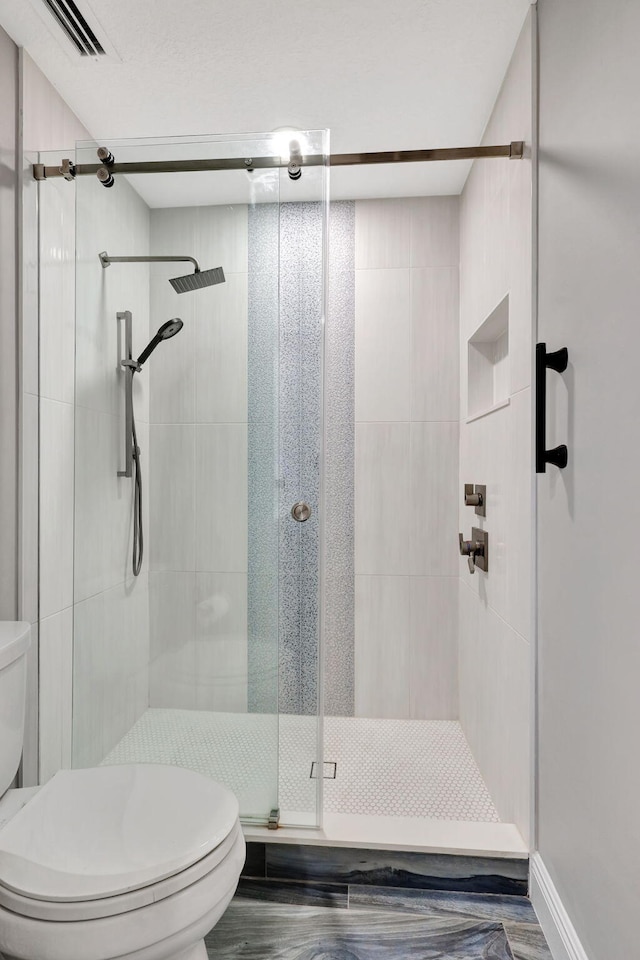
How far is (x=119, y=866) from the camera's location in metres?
0.98

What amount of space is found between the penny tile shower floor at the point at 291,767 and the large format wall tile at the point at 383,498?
2.59 ft

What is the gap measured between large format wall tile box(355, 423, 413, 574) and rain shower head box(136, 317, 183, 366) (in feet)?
3.71

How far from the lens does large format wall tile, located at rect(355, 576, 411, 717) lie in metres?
2.50

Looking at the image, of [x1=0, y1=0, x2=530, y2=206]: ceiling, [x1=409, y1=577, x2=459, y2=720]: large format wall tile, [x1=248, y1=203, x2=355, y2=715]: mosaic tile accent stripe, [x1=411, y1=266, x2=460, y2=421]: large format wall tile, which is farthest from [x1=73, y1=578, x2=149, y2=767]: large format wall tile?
[x1=411, y1=266, x2=460, y2=421]: large format wall tile

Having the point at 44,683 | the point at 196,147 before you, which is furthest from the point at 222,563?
the point at 196,147

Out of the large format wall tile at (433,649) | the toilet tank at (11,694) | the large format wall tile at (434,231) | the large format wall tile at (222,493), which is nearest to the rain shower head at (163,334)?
the large format wall tile at (222,493)

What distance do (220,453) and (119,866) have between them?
3.11 ft

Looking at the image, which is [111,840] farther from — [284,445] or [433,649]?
[433,649]

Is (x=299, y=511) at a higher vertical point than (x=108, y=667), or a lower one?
higher

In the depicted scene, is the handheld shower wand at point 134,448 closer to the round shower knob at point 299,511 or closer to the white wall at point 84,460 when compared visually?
the white wall at point 84,460

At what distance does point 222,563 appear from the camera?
5.16ft

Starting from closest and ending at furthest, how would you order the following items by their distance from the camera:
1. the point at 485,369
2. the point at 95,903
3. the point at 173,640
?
the point at 95,903 < the point at 173,640 < the point at 485,369

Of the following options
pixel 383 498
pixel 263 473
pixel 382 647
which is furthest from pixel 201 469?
pixel 382 647

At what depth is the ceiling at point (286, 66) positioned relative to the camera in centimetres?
148
